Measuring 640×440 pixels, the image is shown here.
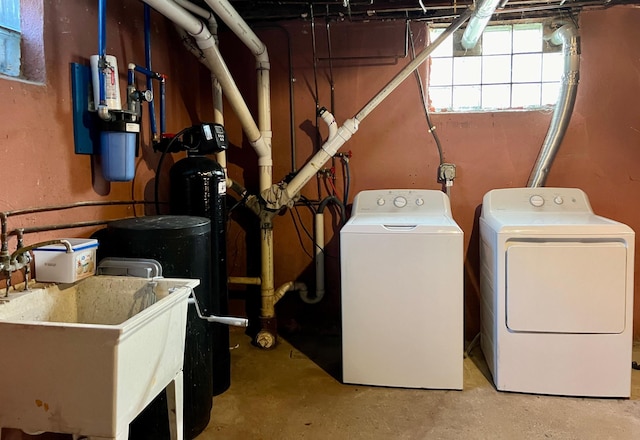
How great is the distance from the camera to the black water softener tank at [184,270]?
163 centimetres

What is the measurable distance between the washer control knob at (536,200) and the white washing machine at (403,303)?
63 centimetres

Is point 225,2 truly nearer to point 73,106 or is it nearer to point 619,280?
point 73,106

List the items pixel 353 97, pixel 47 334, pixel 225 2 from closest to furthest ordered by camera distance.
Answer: pixel 47 334 → pixel 225 2 → pixel 353 97

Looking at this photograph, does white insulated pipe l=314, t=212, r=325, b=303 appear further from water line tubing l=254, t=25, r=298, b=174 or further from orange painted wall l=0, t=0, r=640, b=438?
water line tubing l=254, t=25, r=298, b=174

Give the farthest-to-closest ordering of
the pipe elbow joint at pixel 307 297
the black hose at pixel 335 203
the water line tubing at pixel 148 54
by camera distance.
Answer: the pipe elbow joint at pixel 307 297, the black hose at pixel 335 203, the water line tubing at pixel 148 54

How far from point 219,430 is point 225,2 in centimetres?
182

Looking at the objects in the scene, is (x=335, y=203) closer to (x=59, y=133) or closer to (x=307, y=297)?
(x=307, y=297)

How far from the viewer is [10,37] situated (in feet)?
5.08

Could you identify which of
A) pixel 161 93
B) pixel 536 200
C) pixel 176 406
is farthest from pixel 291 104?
pixel 176 406

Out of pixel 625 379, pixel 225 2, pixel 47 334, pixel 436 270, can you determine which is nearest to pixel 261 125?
pixel 225 2

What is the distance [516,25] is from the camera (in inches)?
105

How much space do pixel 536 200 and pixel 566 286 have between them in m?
0.60

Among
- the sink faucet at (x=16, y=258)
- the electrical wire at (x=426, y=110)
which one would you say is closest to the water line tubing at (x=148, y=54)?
the sink faucet at (x=16, y=258)

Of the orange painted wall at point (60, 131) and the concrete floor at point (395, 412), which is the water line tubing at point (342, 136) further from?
the concrete floor at point (395, 412)
